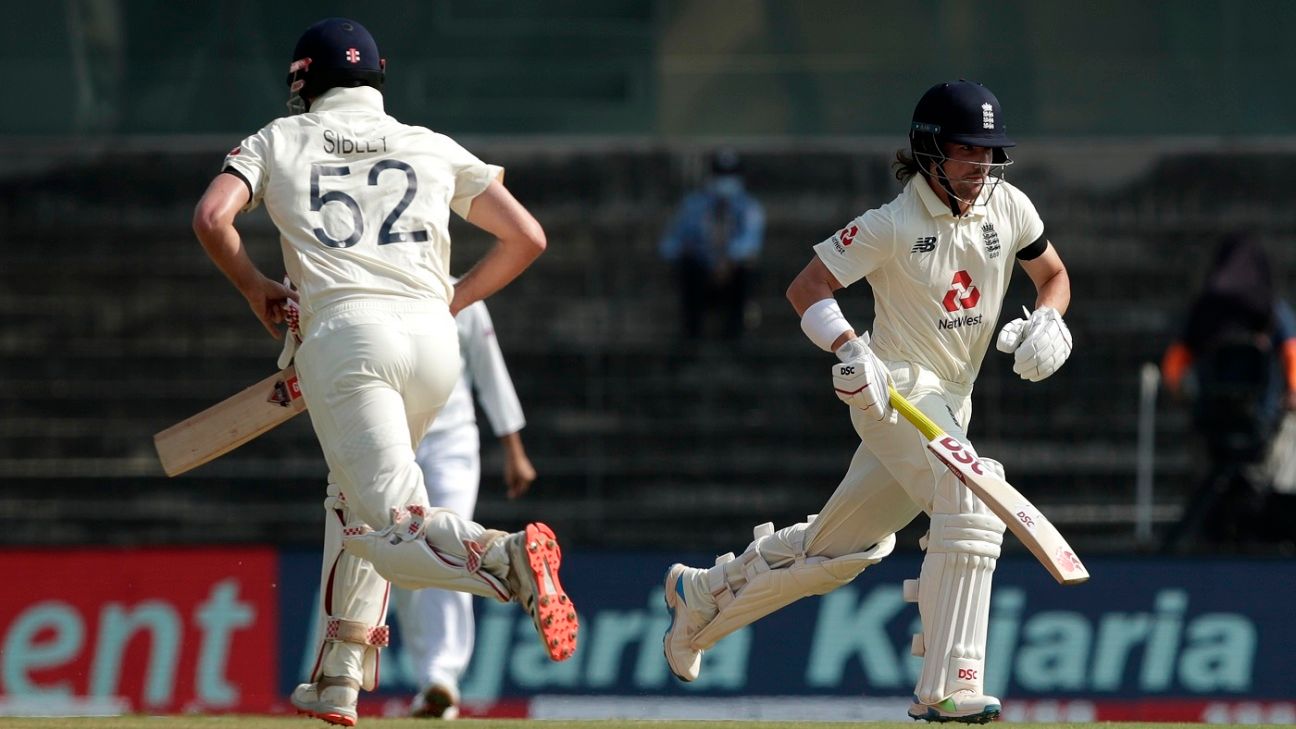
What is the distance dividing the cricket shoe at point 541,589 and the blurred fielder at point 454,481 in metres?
2.38

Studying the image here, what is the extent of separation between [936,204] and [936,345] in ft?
1.14

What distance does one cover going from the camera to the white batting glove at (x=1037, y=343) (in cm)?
532

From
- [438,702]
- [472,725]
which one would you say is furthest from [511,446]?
[472,725]

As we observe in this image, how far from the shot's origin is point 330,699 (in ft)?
16.8

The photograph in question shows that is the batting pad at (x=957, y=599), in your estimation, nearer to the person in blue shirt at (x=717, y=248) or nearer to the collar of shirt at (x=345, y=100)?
the collar of shirt at (x=345, y=100)

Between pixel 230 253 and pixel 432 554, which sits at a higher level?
pixel 230 253

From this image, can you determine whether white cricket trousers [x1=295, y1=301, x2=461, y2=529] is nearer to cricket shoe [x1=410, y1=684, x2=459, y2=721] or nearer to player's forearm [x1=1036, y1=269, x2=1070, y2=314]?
player's forearm [x1=1036, y1=269, x2=1070, y2=314]

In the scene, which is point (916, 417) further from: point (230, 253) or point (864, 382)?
point (230, 253)

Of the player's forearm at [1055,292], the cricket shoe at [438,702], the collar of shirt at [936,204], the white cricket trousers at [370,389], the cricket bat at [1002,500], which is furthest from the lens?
the cricket shoe at [438,702]

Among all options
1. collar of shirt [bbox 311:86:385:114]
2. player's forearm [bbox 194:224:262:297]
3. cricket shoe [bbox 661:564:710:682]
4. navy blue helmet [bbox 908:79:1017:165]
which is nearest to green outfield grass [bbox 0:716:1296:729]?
cricket shoe [bbox 661:564:710:682]

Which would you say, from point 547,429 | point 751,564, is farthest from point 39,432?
point 751,564

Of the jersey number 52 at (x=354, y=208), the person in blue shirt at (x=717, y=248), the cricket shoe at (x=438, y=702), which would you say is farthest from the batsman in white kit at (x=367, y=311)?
the person in blue shirt at (x=717, y=248)

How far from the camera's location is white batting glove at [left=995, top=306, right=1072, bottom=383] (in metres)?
5.32

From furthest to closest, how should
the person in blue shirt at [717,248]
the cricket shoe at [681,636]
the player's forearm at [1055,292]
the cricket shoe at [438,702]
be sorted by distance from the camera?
the person in blue shirt at [717,248], the cricket shoe at [438,702], the cricket shoe at [681,636], the player's forearm at [1055,292]
